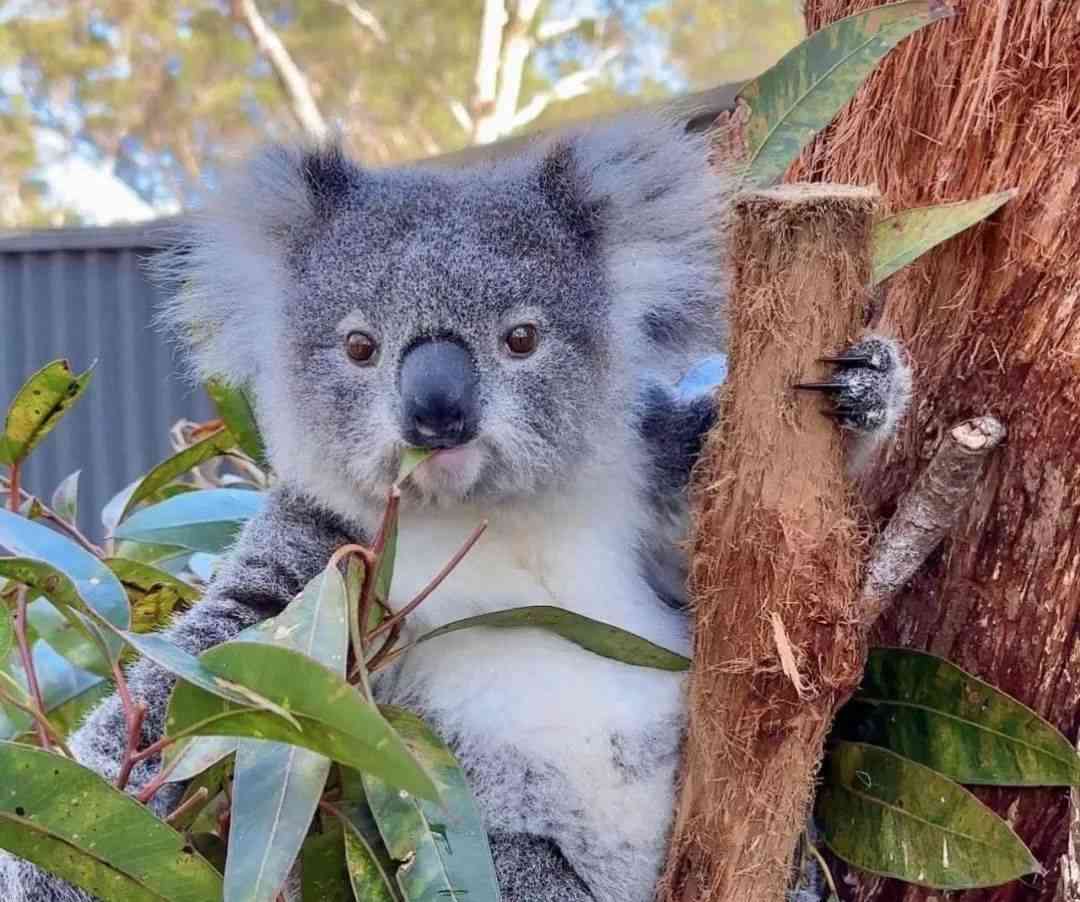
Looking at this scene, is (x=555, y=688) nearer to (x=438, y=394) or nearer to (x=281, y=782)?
(x=438, y=394)

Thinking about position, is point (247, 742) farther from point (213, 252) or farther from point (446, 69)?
point (446, 69)

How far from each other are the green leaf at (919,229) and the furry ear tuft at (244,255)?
66 centimetres

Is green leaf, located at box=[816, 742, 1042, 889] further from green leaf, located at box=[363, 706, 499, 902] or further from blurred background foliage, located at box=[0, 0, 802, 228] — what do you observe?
blurred background foliage, located at box=[0, 0, 802, 228]

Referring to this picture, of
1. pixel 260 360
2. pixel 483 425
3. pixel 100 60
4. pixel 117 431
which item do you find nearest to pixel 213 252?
pixel 260 360

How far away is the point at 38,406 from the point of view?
4.72 feet

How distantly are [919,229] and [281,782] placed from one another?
79 cm

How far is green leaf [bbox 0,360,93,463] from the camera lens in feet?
4.60

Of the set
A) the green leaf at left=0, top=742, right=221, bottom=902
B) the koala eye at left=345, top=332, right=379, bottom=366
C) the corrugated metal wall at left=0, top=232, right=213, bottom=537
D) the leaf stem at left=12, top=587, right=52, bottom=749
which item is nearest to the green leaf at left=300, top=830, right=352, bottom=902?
the green leaf at left=0, top=742, right=221, bottom=902

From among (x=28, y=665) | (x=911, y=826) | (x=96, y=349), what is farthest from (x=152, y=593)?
(x=96, y=349)

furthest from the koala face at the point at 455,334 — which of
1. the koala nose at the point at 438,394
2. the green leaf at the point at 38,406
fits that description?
the green leaf at the point at 38,406

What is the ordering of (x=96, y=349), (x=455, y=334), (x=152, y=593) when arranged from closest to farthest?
(x=455, y=334)
(x=152, y=593)
(x=96, y=349)

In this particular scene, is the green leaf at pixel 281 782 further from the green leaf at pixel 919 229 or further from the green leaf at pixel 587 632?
the green leaf at pixel 919 229

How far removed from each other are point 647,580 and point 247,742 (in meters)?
0.66

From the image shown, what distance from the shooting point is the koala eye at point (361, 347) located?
134 centimetres
